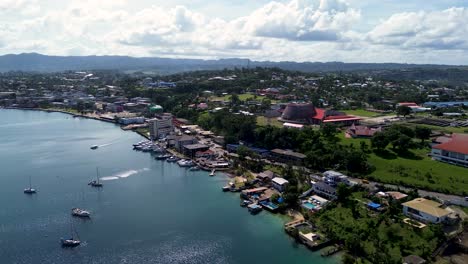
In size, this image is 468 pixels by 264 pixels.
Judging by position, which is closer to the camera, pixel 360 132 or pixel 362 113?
pixel 360 132

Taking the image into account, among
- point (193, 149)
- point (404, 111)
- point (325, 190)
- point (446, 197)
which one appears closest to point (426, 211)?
point (446, 197)

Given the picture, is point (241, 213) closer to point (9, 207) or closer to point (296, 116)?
point (9, 207)

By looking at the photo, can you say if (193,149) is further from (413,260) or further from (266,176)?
(413,260)

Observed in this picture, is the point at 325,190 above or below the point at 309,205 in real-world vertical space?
above

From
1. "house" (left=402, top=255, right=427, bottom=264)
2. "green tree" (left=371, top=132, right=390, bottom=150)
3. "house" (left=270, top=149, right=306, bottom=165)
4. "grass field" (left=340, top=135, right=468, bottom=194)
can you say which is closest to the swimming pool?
"grass field" (left=340, top=135, right=468, bottom=194)

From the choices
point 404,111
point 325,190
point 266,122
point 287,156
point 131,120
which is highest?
point 404,111

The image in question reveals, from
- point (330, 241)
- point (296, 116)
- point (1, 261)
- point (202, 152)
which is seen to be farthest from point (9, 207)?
point (296, 116)

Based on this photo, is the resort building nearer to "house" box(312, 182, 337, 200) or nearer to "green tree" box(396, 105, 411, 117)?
"green tree" box(396, 105, 411, 117)
